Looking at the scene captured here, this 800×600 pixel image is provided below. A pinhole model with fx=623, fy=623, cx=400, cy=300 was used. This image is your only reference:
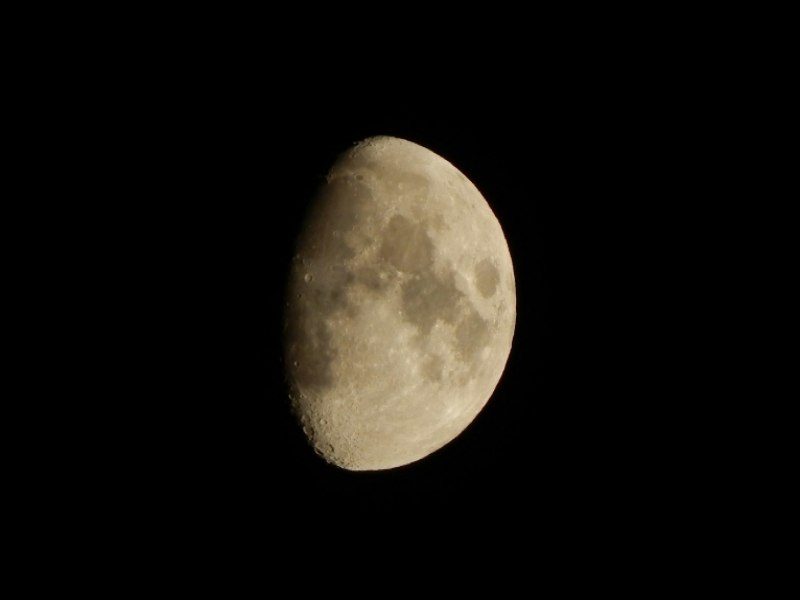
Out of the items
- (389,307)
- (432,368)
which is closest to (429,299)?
(389,307)

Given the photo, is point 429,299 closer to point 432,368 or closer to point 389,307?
point 389,307

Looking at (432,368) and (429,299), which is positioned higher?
(429,299)

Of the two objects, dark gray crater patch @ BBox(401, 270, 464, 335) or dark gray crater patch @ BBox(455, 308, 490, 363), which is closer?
dark gray crater patch @ BBox(401, 270, 464, 335)

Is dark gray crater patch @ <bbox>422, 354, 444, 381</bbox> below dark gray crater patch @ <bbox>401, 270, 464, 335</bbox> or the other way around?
below

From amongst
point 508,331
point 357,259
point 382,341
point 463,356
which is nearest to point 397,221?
point 357,259

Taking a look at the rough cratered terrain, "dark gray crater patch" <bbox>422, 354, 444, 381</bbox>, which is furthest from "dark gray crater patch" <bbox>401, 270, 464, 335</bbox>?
"dark gray crater patch" <bbox>422, 354, 444, 381</bbox>

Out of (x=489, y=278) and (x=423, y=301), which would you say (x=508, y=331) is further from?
(x=423, y=301)

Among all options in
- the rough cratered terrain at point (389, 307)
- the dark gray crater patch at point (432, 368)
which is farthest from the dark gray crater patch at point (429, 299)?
the dark gray crater patch at point (432, 368)

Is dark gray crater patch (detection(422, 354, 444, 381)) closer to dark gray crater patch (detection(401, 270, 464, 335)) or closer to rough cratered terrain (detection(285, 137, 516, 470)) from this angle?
rough cratered terrain (detection(285, 137, 516, 470))
